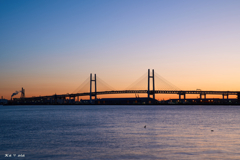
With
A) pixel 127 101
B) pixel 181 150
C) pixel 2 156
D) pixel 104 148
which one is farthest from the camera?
pixel 127 101

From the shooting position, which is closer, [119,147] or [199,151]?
[199,151]

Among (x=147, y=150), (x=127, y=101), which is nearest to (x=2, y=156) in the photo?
(x=147, y=150)

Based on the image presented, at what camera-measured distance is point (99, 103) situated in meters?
168

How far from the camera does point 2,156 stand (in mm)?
15766

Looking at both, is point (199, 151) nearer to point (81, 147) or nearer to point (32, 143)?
point (81, 147)

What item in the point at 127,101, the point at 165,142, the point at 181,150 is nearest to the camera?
the point at 181,150

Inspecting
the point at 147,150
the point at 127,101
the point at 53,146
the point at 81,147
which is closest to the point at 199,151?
the point at 147,150

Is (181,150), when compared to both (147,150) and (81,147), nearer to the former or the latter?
(147,150)

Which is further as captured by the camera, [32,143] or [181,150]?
[32,143]

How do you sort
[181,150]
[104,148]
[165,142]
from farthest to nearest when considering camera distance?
[165,142] → [104,148] → [181,150]

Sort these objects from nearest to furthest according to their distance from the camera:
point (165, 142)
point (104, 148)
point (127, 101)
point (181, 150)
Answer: point (181, 150) → point (104, 148) → point (165, 142) → point (127, 101)

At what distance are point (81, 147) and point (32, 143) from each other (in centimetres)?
411

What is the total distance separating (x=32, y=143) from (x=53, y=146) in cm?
232

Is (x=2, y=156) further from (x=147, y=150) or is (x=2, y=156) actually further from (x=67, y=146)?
(x=147, y=150)
